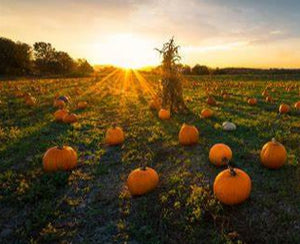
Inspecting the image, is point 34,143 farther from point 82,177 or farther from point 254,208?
point 254,208

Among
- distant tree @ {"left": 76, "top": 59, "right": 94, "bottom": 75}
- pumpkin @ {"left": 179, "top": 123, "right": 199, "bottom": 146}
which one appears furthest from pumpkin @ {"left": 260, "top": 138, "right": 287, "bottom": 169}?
distant tree @ {"left": 76, "top": 59, "right": 94, "bottom": 75}

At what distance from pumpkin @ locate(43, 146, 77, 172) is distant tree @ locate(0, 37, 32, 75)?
2211 inches

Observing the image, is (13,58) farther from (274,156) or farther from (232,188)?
(232,188)

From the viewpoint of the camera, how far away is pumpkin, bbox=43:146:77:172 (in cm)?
852

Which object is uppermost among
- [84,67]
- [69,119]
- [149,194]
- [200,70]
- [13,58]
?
[13,58]

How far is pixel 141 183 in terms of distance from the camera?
23.2ft

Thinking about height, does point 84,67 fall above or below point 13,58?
below

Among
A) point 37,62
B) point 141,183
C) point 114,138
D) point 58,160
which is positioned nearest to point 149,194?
point 141,183

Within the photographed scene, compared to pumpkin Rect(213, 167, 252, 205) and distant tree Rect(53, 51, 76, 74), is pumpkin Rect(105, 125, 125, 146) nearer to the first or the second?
pumpkin Rect(213, 167, 252, 205)

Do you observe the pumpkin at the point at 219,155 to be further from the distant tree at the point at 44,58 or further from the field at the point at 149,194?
the distant tree at the point at 44,58

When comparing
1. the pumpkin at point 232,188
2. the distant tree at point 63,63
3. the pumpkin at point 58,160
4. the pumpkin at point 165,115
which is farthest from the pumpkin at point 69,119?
the distant tree at point 63,63

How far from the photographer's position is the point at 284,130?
36.1 ft

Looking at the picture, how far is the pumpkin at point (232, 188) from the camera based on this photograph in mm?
6195

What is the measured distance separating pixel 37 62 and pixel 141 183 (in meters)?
72.9
